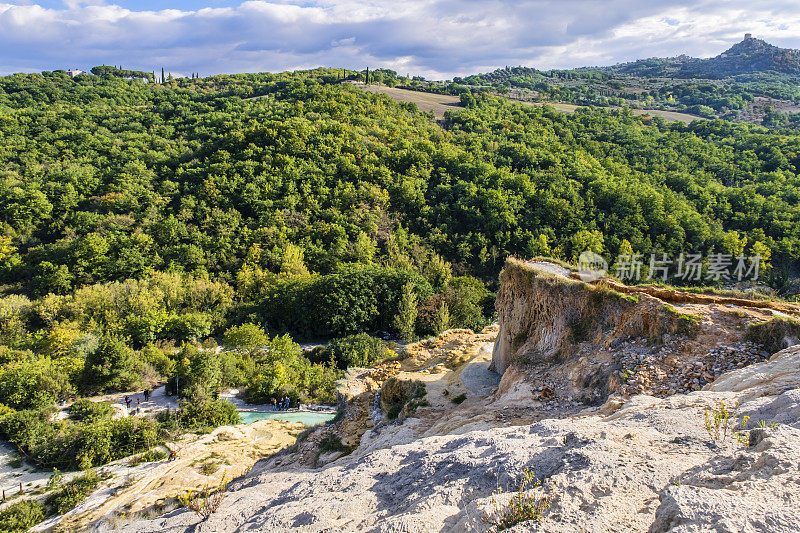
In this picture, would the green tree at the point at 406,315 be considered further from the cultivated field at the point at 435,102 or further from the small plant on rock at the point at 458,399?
the cultivated field at the point at 435,102

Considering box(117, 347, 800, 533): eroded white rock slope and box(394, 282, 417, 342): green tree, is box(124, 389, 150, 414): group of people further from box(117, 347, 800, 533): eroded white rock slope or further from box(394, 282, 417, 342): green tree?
box(394, 282, 417, 342): green tree

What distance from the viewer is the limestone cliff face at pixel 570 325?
14984 millimetres

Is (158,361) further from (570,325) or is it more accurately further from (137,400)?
(570,325)

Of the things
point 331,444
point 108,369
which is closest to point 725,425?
point 331,444

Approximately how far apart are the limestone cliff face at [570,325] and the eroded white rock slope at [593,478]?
113 inches

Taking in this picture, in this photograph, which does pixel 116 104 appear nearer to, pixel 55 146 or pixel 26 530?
pixel 55 146

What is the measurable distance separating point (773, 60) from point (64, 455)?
24659 cm

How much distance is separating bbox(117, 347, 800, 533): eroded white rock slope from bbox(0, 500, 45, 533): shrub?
26.1 feet

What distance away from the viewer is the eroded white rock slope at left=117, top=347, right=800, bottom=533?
241 inches

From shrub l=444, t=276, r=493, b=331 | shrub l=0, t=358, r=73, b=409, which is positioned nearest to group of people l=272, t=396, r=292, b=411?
shrub l=0, t=358, r=73, b=409

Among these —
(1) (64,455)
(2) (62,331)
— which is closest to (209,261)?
(2) (62,331)

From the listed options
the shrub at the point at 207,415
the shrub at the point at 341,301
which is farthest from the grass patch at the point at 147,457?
the shrub at the point at 341,301

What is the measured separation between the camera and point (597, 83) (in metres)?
160

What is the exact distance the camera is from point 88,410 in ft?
81.0
